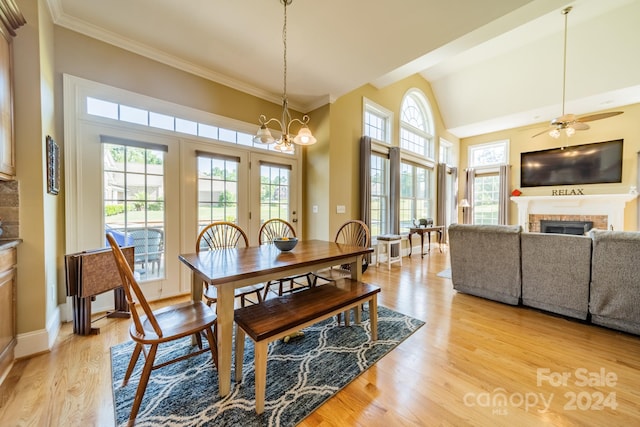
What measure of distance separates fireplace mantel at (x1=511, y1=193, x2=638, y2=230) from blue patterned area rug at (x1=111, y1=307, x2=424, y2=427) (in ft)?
19.3

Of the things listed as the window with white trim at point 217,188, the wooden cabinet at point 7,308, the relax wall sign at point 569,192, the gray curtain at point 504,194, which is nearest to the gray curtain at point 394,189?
the window with white trim at point 217,188

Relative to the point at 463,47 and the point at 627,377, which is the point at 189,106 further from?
the point at 627,377

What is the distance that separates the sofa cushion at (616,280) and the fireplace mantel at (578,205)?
4.05 metres

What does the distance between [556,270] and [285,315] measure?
9.04 feet

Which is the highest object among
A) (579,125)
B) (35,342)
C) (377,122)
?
(377,122)

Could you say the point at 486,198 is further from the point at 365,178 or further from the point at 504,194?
the point at 365,178

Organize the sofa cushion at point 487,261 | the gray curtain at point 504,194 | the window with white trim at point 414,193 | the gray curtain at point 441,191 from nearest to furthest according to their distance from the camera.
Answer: the sofa cushion at point 487,261 → the window with white trim at point 414,193 → the gray curtain at point 441,191 → the gray curtain at point 504,194

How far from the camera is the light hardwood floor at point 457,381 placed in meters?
1.28

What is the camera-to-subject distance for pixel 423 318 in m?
2.43

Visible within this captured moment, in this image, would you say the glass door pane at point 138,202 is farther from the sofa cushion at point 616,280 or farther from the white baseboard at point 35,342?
the sofa cushion at point 616,280

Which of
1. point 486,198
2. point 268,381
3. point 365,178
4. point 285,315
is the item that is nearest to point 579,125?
point 365,178

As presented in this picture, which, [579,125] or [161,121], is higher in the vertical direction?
[579,125]

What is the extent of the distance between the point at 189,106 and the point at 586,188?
850 cm

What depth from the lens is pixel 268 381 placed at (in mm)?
1531
